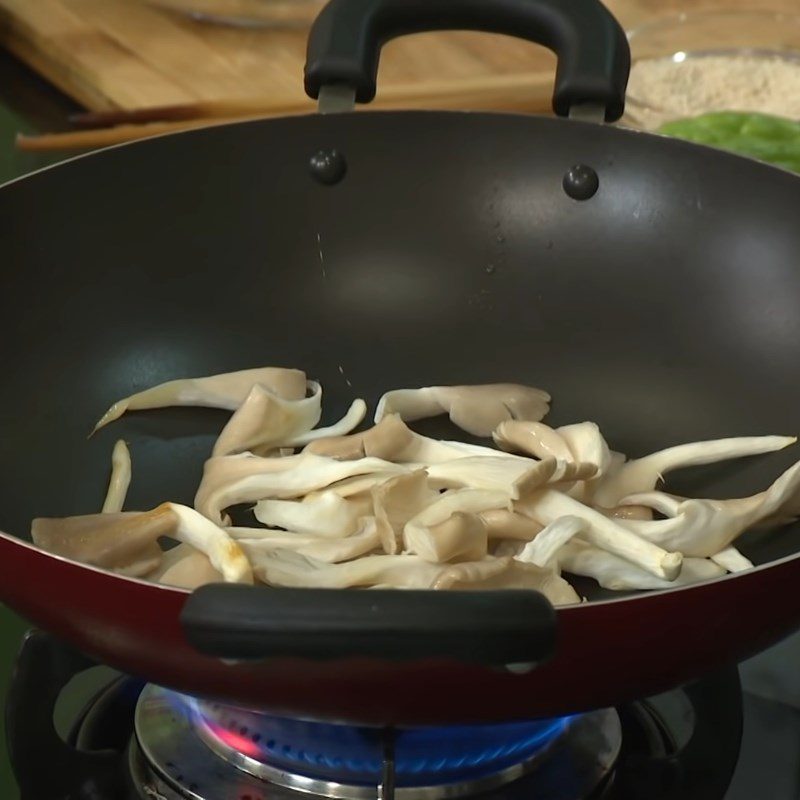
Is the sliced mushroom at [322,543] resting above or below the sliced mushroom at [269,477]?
below

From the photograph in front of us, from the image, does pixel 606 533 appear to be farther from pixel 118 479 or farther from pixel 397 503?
pixel 118 479

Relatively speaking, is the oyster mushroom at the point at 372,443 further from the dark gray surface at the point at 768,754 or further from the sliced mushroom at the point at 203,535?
the dark gray surface at the point at 768,754

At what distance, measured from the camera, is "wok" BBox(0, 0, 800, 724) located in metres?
0.85

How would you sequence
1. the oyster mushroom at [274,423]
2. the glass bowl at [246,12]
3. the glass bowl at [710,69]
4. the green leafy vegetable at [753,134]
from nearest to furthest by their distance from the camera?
the oyster mushroom at [274,423], the green leafy vegetable at [753,134], the glass bowl at [710,69], the glass bowl at [246,12]

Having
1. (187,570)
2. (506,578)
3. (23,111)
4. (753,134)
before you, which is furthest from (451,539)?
(23,111)

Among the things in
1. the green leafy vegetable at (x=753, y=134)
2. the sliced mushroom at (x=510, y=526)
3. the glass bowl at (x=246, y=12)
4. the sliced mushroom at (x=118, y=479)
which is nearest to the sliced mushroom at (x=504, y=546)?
the sliced mushroom at (x=510, y=526)

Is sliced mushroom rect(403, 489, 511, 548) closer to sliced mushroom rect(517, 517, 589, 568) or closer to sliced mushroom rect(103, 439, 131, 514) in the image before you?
sliced mushroom rect(517, 517, 589, 568)

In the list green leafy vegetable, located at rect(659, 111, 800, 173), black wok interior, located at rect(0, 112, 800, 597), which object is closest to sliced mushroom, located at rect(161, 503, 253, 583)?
black wok interior, located at rect(0, 112, 800, 597)

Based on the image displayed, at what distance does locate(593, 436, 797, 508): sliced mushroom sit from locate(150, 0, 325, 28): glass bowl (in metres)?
0.75

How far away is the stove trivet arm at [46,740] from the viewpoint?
645 mm

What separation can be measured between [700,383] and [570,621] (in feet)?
1.39

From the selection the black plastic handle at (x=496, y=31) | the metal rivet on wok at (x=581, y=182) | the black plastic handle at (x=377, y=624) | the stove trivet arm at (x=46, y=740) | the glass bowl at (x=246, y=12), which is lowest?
the stove trivet arm at (x=46, y=740)

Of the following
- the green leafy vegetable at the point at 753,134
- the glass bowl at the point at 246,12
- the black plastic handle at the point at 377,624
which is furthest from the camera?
the glass bowl at the point at 246,12

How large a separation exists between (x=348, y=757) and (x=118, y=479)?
259 millimetres
